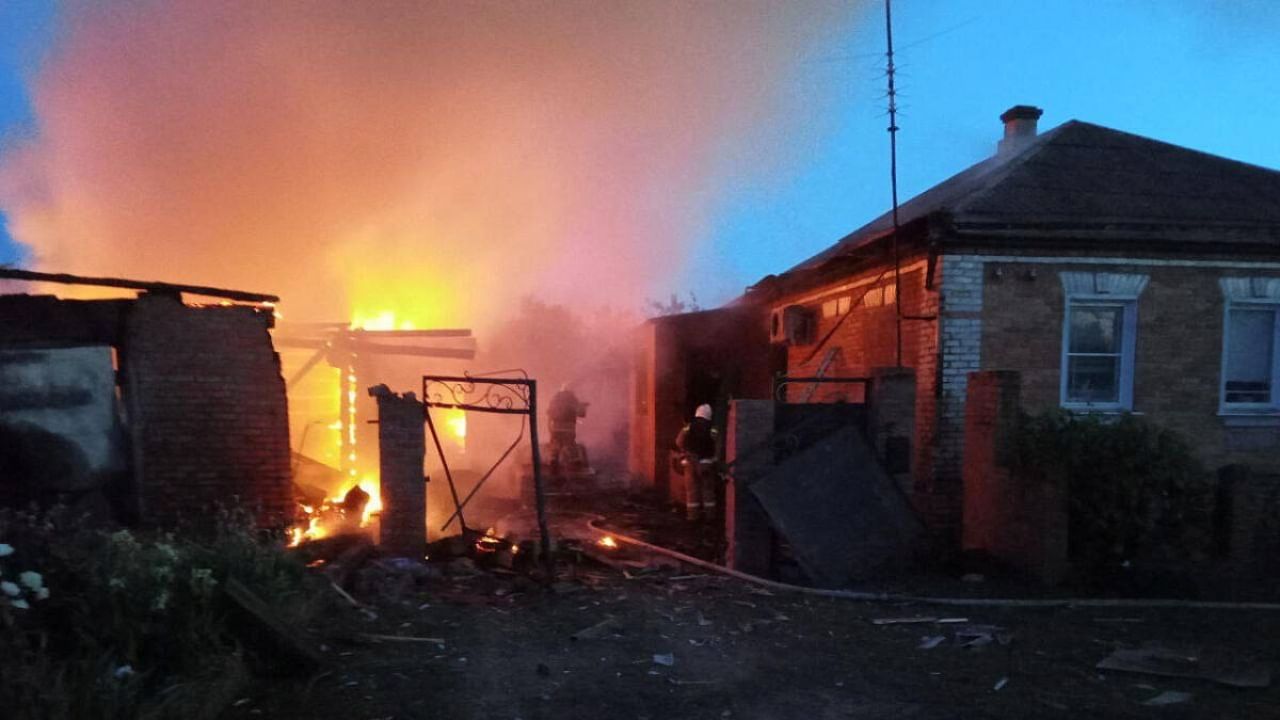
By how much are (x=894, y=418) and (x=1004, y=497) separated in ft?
4.47

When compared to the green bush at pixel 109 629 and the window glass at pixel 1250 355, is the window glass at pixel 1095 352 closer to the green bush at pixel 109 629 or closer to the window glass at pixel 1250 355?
the window glass at pixel 1250 355

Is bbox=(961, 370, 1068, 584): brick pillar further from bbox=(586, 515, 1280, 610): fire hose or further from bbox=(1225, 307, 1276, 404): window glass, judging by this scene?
bbox=(1225, 307, 1276, 404): window glass

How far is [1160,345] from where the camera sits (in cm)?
998

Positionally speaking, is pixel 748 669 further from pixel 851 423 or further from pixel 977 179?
pixel 977 179

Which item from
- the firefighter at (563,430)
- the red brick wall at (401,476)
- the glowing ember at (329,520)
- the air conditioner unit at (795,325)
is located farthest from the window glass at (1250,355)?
the glowing ember at (329,520)

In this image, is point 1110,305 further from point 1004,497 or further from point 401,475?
point 401,475

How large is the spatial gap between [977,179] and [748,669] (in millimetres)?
9415

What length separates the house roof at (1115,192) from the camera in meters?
9.73

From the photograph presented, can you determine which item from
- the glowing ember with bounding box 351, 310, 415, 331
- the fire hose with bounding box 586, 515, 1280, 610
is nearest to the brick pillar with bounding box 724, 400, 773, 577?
the fire hose with bounding box 586, 515, 1280, 610

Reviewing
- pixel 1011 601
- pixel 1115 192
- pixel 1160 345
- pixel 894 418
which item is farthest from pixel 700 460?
pixel 1115 192

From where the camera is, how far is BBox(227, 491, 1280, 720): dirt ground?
4793 mm

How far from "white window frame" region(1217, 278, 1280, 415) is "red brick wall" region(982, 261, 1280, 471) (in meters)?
0.09

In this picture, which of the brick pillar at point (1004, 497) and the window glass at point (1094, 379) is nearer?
the brick pillar at point (1004, 497)

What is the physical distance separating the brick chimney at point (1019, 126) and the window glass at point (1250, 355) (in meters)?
4.54
